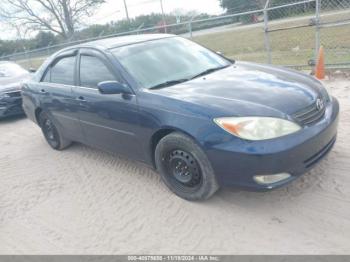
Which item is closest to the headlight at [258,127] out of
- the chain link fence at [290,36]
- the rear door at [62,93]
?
the rear door at [62,93]

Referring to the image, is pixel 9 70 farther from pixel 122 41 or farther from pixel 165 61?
pixel 165 61

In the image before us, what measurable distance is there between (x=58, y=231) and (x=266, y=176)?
2092 mm

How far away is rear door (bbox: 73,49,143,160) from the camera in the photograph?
386cm

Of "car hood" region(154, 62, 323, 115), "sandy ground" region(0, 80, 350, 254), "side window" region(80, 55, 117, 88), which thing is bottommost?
"sandy ground" region(0, 80, 350, 254)

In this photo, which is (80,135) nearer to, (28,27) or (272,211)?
(272,211)

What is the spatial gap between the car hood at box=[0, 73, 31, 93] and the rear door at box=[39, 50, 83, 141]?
120 inches

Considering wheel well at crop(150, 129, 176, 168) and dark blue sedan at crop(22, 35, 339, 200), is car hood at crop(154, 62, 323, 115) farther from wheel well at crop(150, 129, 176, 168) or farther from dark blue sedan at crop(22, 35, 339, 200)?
wheel well at crop(150, 129, 176, 168)

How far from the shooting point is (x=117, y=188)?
13.7ft

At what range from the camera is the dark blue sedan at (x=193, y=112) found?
3021mm

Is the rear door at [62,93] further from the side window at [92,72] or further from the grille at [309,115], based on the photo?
the grille at [309,115]

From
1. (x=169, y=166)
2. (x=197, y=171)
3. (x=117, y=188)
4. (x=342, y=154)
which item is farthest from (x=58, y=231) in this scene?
(x=342, y=154)

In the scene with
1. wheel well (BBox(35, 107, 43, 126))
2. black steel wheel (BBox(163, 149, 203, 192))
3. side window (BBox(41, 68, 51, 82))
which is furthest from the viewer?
wheel well (BBox(35, 107, 43, 126))

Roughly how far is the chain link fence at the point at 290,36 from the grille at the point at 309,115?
14.4ft

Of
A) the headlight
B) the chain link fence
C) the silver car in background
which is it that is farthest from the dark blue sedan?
the chain link fence
